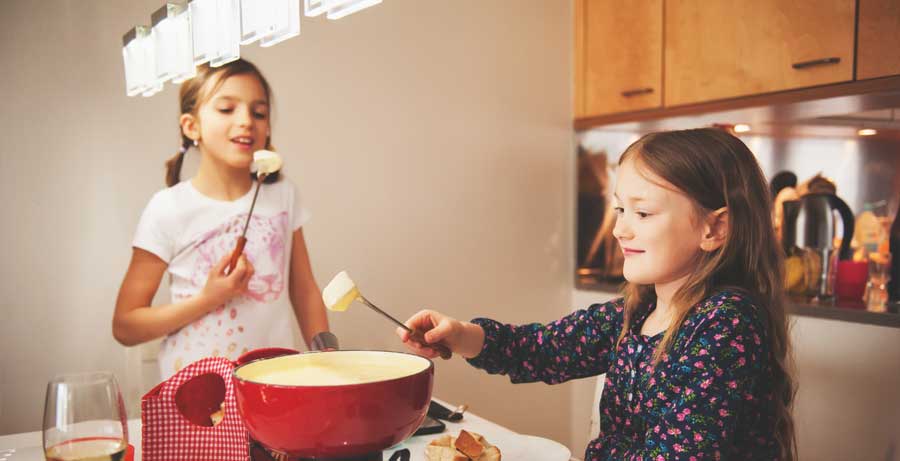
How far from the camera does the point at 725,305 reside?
3.24ft

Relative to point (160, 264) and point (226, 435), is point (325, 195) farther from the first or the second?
point (226, 435)

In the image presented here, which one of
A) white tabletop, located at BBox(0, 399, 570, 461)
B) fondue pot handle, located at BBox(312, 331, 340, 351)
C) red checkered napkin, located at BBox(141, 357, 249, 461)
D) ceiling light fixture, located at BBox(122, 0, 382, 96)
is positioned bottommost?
white tabletop, located at BBox(0, 399, 570, 461)

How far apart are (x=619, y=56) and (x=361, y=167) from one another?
1034 mm

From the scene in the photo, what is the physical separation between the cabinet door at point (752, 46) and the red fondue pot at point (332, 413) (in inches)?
68.4

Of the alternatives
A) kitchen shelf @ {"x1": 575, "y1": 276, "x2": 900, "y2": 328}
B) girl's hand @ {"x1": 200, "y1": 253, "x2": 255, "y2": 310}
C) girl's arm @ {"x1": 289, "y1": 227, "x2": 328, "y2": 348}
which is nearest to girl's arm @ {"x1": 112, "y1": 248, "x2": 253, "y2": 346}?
girl's hand @ {"x1": 200, "y1": 253, "x2": 255, "y2": 310}

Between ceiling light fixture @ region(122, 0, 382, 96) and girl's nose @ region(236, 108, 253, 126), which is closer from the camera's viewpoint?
ceiling light fixture @ region(122, 0, 382, 96)

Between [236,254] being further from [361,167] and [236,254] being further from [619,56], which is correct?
[619,56]

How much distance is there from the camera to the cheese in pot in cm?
72

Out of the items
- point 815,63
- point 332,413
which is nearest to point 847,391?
point 815,63

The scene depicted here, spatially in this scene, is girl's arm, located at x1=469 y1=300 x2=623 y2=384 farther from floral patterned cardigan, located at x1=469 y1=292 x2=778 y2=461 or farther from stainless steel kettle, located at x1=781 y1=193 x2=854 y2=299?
stainless steel kettle, located at x1=781 y1=193 x2=854 y2=299

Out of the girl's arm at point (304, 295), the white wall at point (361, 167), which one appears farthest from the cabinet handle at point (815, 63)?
the girl's arm at point (304, 295)

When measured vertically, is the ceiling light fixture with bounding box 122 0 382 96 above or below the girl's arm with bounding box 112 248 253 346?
above

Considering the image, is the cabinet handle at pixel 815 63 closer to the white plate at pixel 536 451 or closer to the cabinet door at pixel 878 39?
the cabinet door at pixel 878 39

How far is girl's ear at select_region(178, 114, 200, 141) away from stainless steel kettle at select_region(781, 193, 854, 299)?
1821 mm
